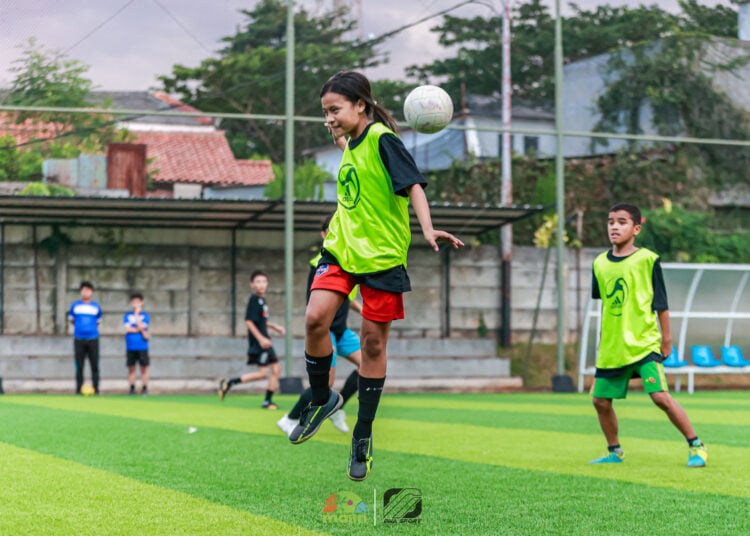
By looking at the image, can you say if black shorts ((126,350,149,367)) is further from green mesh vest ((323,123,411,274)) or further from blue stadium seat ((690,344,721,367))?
green mesh vest ((323,123,411,274))

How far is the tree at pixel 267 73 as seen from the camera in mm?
25438

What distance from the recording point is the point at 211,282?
22.7m

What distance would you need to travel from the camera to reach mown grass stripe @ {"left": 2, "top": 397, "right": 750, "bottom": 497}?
673cm

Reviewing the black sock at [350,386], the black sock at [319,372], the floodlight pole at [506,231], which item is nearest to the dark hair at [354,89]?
the black sock at [319,372]

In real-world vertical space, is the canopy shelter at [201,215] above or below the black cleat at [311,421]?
above

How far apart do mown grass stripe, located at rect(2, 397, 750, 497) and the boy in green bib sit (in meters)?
0.36

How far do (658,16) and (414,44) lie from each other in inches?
684

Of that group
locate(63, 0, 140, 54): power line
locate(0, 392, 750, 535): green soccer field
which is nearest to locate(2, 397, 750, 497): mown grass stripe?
locate(0, 392, 750, 535): green soccer field

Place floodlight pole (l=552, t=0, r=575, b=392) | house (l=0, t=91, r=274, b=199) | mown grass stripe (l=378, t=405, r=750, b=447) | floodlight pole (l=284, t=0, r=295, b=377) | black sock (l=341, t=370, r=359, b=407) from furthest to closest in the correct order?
house (l=0, t=91, r=274, b=199), floodlight pole (l=552, t=0, r=575, b=392), floodlight pole (l=284, t=0, r=295, b=377), mown grass stripe (l=378, t=405, r=750, b=447), black sock (l=341, t=370, r=359, b=407)

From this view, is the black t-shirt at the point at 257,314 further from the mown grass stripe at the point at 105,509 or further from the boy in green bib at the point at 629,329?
the mown grass stripe at the point at 105,509

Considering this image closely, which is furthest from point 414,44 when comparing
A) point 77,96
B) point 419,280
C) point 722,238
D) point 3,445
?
point 3,445

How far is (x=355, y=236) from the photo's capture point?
17.8ft

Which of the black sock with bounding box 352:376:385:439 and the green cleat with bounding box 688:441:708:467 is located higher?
the black sock with bounding box 352:376:385:439

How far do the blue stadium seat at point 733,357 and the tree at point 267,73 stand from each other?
9680 millimetres
